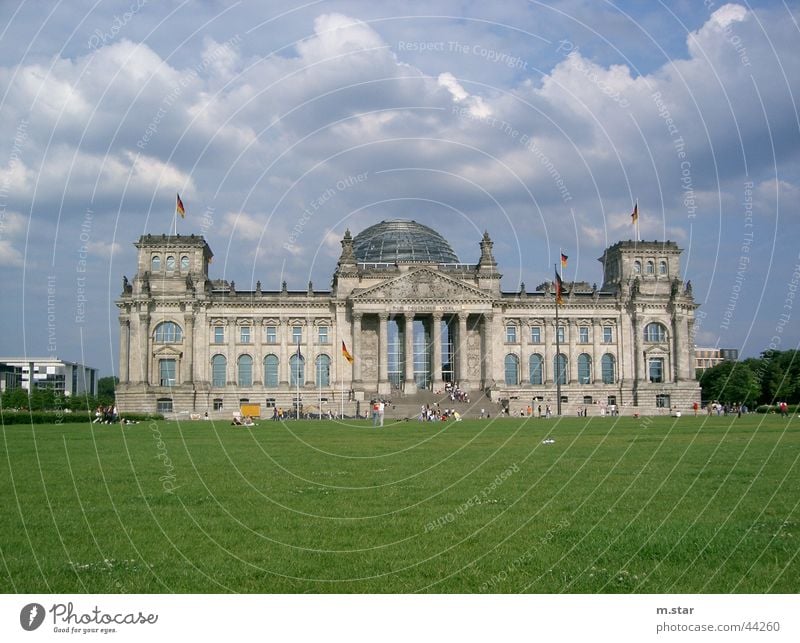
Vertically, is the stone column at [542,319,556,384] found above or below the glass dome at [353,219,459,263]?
below

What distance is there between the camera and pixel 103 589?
11.3 metres

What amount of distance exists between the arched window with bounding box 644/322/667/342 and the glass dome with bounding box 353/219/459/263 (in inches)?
1038

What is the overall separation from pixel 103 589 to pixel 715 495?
13.2 metres

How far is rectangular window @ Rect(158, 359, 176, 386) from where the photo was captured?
10056cm

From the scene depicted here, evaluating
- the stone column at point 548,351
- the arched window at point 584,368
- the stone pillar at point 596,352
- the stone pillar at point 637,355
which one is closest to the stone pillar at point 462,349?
the stone column at point 548,351

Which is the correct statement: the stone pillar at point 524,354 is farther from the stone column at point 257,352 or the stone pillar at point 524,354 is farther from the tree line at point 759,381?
the stone column at point 257,352

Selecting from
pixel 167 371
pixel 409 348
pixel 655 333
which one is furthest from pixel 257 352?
pixel 655 333

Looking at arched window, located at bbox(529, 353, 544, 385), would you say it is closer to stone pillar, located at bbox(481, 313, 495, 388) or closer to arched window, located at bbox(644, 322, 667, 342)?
stone pillar, located at bbox(481, 313, 495, 388)

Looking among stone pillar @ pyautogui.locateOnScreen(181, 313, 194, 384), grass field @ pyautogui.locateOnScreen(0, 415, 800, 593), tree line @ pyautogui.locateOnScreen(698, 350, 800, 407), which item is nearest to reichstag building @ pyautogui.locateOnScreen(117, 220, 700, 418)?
stone pillar @ pyautogui.locateOnScreen(181, 313, 194, 384)

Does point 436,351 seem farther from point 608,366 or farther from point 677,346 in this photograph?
point 677,346

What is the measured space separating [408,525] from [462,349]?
8589 cm

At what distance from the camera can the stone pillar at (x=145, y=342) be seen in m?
98.6

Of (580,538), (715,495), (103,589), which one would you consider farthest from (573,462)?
(103,589)

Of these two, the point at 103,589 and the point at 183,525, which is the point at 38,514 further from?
the point at 103,589
